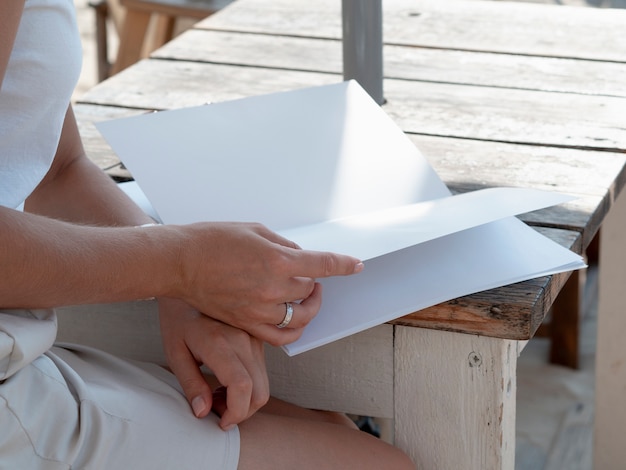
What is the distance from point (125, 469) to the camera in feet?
3.19

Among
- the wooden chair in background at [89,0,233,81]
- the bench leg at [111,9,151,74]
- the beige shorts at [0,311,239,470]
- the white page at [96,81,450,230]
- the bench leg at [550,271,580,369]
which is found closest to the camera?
the beige shorts at [0,311,239,470]

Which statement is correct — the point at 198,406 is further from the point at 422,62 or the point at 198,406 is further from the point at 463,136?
the point at 422,62

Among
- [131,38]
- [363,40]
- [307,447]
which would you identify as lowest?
[131,38]

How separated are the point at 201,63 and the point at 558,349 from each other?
1.33 m

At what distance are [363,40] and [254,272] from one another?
61 centimetres

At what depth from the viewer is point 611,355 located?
6.29 feet

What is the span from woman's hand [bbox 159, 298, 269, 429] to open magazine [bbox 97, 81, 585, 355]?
54 mm

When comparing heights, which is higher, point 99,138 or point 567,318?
point 99,138

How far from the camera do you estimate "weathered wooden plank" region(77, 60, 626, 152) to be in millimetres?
1475

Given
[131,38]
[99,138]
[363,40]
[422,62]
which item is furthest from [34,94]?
[131,38]

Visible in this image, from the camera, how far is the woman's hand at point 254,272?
1.01 meters

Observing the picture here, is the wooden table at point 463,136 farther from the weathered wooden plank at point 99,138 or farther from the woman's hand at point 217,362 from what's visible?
the woman's hand at point 217,362

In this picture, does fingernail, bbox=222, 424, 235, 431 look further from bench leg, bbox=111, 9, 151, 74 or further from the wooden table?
bench leg, bbox=111, 9, 151, 74

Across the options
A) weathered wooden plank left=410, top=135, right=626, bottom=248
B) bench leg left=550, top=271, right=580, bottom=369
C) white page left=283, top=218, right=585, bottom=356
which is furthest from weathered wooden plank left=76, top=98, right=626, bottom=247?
bench leg left=550, top=271, right=580, bottom=369
